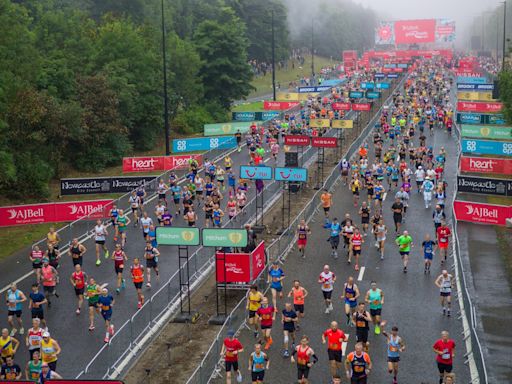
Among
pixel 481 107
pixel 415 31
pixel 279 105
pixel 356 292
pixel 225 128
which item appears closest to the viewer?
pixel 356 292

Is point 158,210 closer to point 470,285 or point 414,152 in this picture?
point 470,285

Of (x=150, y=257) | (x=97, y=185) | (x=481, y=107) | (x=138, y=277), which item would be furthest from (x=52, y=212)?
(x=481, y=107)

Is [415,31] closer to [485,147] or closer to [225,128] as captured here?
[225,128]

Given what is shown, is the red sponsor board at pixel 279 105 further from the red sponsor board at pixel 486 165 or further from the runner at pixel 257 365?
the runner at pixel 257 365

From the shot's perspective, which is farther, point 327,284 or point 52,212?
point 52,212

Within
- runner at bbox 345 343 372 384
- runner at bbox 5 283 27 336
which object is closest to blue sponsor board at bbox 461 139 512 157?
runner at bbox 5 283 27 336
